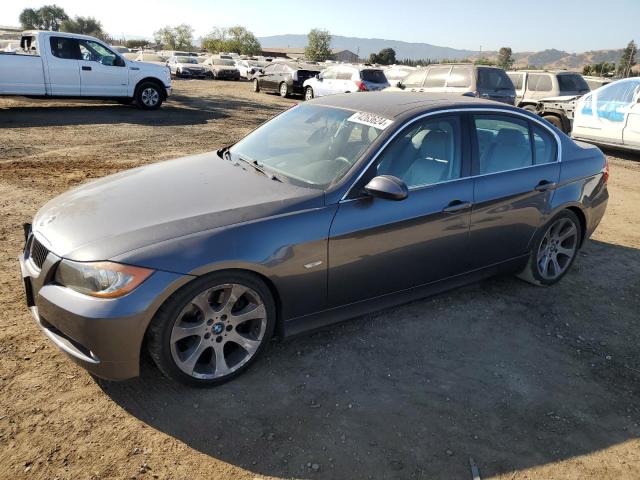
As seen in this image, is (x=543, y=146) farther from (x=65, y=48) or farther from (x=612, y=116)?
(x=65, y=48)

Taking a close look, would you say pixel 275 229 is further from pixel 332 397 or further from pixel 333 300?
pixel 332 397

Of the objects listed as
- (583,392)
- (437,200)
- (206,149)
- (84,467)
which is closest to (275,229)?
(437,200)

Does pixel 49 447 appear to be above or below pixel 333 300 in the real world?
below

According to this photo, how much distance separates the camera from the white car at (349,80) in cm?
1725

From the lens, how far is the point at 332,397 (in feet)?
10.0

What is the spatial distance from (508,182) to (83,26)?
117105mm

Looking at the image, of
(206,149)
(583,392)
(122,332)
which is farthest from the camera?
(206,149)

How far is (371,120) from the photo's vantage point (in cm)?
366

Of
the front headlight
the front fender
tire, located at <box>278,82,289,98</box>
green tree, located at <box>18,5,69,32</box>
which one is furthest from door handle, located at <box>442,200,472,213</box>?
green tree, located at <box>18,5,69,32</box>

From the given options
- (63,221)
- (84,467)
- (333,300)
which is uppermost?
(63,221)

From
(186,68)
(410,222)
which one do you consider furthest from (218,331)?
(186,68)

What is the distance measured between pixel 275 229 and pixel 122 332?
0.99 m

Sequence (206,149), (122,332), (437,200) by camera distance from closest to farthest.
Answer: (122,332), (437,200), (206,149)

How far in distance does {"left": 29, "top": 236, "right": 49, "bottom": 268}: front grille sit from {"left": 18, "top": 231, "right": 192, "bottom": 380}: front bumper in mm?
116
